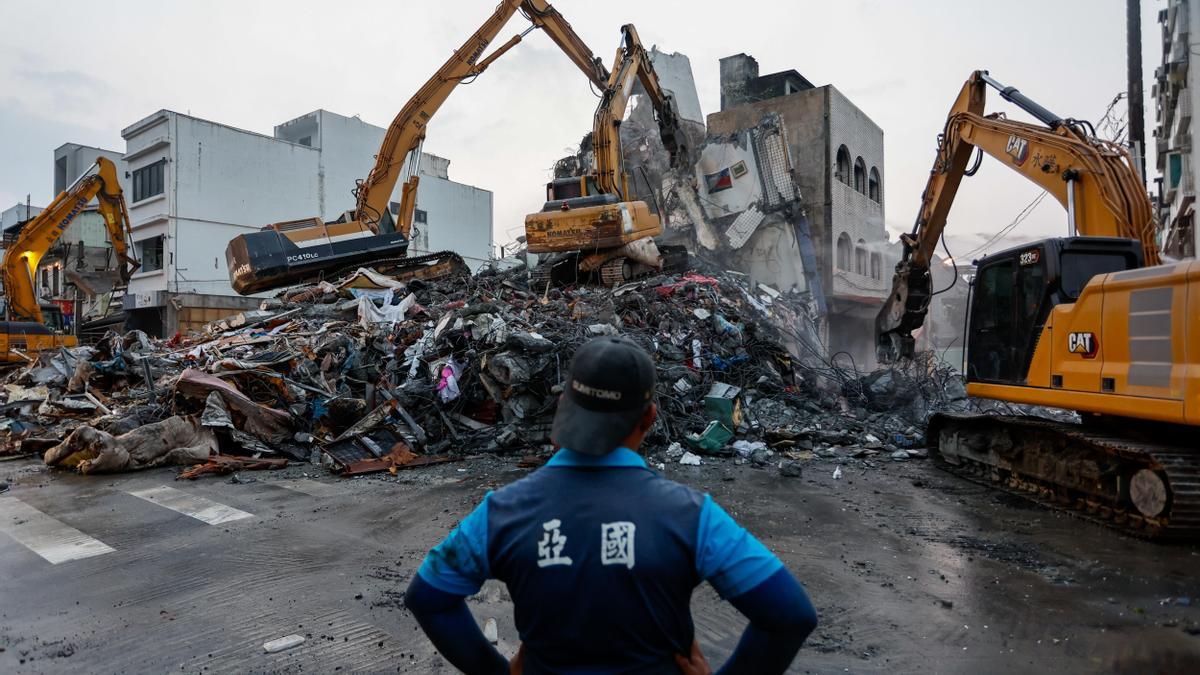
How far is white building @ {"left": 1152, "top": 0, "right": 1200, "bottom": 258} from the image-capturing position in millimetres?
20375

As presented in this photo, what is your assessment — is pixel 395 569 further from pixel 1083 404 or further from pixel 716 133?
pixel 716 133

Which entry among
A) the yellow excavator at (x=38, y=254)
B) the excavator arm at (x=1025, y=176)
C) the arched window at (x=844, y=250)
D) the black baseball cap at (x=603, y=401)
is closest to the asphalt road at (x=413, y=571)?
the black baseball cap at (x=603, y=401)

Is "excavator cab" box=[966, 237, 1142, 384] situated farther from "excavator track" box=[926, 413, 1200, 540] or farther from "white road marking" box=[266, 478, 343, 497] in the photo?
"white road marking" box=[266, 478, 343, 497]

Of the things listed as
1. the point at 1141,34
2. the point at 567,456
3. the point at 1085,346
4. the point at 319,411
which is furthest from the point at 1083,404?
the point at 1141,34

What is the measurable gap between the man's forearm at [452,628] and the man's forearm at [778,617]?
56 centimetres

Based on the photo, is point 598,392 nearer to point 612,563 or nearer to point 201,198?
point 612,563

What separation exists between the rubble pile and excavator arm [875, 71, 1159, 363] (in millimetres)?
1899

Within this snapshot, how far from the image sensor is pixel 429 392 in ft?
31.9

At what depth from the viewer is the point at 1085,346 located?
224 inches

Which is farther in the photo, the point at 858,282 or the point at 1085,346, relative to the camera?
the point at 858,282

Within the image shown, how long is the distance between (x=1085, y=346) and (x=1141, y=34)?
14191mm

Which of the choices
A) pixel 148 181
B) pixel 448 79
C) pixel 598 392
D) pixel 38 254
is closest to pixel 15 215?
pixel 148 181

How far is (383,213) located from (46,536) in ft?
42.8

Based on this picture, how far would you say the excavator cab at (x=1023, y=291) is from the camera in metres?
6.13
